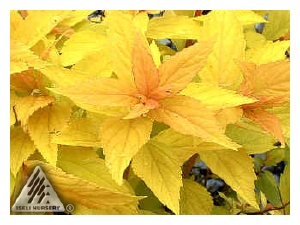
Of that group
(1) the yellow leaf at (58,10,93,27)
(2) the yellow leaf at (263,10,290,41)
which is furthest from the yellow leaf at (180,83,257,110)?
(2) the yellow leaf at (263,10,290,41)

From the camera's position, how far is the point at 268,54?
2.06 feet

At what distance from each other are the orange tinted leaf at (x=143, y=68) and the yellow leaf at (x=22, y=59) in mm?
98

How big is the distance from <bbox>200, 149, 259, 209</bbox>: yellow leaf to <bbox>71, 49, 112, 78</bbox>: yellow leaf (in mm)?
168

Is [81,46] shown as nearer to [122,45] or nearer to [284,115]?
[122,45]

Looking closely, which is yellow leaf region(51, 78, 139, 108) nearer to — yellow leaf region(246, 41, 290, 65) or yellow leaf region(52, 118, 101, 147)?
yellow leaf region(52, 118, 101, 147)

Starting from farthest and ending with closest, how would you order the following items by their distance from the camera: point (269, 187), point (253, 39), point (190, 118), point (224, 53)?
1. point (269, 187)
2. point (253, 39)
3. point (224, 53)
4. point (190, 118)

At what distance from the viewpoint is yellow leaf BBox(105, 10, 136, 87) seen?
1.71 ft

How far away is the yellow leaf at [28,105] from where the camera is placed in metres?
0.54

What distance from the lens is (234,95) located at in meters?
0.52

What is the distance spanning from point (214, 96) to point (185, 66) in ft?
0.16

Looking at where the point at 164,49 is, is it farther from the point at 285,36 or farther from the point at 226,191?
the point at 226,191

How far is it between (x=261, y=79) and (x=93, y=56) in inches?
8.0

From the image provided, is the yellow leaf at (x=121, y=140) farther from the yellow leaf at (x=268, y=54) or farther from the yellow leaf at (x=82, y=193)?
the yellow leaf at (x=268, y=54)

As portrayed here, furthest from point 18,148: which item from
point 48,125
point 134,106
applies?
point 134,106
